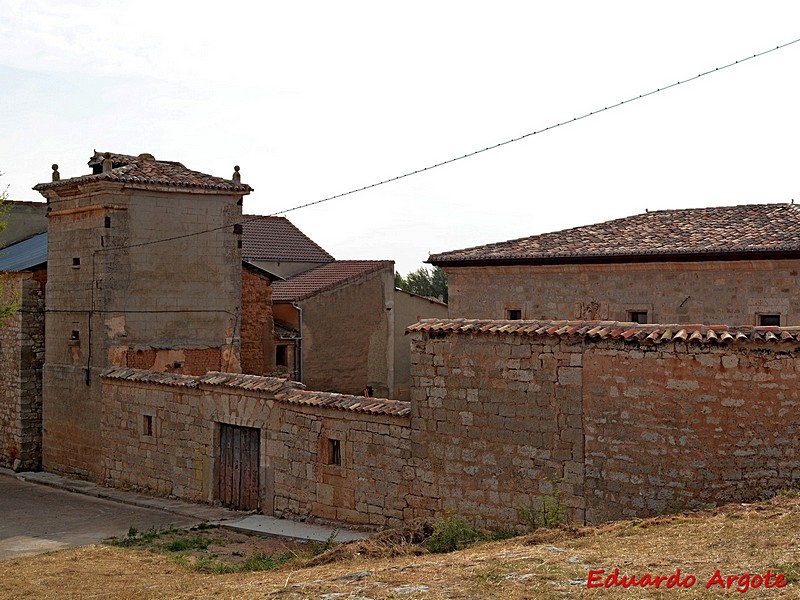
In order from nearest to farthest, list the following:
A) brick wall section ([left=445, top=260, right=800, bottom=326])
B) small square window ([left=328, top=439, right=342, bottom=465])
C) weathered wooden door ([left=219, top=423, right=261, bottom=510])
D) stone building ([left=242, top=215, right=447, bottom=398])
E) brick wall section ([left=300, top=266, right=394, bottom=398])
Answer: small square window ([left=328, top=439, right=342, bottom=465]) → weathered wooden door ([left=219, top=423, right=261, bottom=510]) → brick wall section ([left=445, top=260, right=800, bottom=326]) → stone building ([left=242, top=215, right=447, bottom=398]) → brick wall section ([left=300, top=266, right=394, bottom=398])

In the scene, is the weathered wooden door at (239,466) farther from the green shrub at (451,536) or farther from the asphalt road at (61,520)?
the green shrub at (451,536)

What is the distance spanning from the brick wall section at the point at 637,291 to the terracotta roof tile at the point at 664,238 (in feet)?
1.14

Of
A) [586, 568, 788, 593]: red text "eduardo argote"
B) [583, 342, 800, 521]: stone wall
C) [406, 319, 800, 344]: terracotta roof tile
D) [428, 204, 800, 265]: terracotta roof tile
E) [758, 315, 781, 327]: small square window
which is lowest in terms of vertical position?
[586, 568, 788, 593]: red text "eduardo argote"

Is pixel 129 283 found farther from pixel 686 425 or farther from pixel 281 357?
pixel 686 425

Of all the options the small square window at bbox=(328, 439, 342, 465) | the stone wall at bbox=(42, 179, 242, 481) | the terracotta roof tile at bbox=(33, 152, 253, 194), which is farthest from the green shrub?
the terracotta roof tile at bbox=(33, 152, 253, 194)

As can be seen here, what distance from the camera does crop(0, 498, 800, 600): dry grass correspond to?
7.17 meters

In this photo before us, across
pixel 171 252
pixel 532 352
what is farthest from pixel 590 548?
pixel 171 252

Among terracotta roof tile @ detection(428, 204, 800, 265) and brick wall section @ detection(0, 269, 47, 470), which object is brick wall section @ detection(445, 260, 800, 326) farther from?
brick wall section @ detection(0, 269, 47, 470)

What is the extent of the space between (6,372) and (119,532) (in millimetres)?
9456

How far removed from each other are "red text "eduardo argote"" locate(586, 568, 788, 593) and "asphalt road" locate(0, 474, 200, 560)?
9.10 metres

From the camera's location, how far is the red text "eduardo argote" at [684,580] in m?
6.57

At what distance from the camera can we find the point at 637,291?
18906mm

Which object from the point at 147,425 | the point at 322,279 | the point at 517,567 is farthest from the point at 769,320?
the point at 322,279

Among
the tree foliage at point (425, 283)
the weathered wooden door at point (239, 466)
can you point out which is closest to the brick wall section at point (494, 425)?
the weathered wooden door at point (239, 466)
